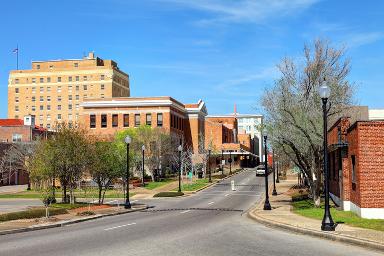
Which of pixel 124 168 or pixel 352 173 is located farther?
pixel 124 168

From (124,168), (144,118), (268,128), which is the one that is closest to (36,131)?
(144,118)

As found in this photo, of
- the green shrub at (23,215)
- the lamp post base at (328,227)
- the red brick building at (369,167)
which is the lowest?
the green shrub at (23,215)

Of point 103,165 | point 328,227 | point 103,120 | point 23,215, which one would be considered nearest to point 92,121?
point 103,120

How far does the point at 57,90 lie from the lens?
15875 cm

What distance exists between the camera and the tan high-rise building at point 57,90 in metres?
158

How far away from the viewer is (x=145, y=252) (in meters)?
14.1

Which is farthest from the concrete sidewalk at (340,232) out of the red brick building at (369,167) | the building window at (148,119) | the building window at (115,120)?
the building window at (115,120)

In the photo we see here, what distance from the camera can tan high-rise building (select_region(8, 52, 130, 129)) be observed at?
157875 mm

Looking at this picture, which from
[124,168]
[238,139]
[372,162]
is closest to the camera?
[372,162]

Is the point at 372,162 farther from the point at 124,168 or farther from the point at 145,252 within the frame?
the point at 124,168

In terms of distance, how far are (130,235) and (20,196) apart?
3767 centimetres

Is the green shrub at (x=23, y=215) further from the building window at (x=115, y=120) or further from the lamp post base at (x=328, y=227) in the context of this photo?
the building window at (x=115, y=120)

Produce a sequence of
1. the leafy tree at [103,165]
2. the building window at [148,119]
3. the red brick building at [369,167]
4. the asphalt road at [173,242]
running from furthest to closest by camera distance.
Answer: the building window at [148,119] → the leafy tree at [103,165] → the red brick building at [369,167] → the asphalt road at [173,242]

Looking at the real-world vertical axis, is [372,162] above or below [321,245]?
above
